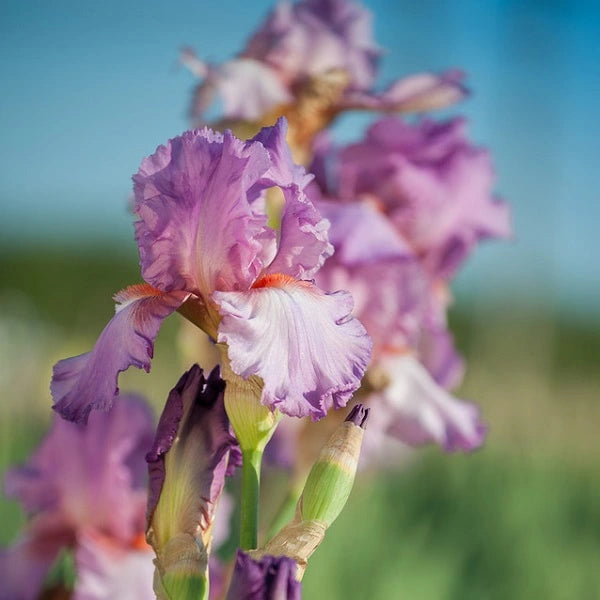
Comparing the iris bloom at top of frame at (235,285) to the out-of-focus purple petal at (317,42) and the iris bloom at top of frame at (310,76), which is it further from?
the out-of-focus purple petal at (317,42)

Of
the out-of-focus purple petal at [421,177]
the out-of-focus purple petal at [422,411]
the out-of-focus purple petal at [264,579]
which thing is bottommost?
the out-of-focus purple petal at [264,579]

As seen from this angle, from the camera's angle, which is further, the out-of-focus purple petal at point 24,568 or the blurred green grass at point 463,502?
the blurred green grass at point 463,502

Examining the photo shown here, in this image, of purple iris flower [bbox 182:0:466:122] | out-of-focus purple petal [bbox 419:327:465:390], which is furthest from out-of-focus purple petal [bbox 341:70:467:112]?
out-of-focus purple petal [bbox 419:327:465:390]

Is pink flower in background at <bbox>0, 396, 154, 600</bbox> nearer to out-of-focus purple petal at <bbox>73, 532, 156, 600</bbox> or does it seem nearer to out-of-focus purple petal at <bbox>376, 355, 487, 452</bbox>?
out-of-focus purple petal at <bbox>73, 532, 156, 600</bbox>

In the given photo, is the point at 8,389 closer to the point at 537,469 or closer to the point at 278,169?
the point at 537,469

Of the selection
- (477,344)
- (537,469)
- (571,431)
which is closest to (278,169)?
(537,469)

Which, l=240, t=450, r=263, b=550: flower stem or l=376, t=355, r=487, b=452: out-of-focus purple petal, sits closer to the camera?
l=240, t=450, r=263, b=550: flower stem

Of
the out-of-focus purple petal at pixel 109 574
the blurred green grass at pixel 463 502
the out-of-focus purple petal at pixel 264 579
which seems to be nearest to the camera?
the out-of-focus purple petal at pixel 264 579

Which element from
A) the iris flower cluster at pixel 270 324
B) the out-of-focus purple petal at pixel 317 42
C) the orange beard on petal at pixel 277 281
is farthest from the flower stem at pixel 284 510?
the out-of-focus purple petal at pixel 317 42
